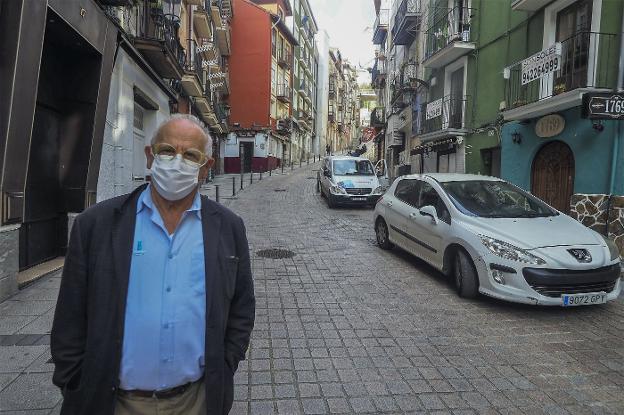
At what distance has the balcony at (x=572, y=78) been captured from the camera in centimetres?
991

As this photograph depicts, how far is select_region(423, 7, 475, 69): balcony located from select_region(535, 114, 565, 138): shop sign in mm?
5457

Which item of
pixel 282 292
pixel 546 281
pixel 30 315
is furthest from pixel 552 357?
pixel 30 315

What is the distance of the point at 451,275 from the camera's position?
21.6 ft

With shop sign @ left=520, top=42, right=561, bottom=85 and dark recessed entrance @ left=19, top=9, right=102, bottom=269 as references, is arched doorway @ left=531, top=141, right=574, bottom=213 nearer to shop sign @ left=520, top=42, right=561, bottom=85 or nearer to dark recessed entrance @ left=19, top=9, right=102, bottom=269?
shop sign @ left=520, top=42, right=561, bottom=85

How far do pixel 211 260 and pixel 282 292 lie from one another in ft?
14.5

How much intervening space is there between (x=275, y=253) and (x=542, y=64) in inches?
316

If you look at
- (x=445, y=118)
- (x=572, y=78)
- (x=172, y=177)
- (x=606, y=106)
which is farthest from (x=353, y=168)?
(x=172, y=177)

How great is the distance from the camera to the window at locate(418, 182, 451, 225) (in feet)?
22.4

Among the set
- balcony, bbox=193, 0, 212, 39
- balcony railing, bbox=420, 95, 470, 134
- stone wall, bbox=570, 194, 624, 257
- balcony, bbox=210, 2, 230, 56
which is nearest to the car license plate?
stone wall, bbox=570, 194, 624, 257

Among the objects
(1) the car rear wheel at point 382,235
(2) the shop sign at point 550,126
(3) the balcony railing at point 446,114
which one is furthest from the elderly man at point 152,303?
(3) the balcony railing at point 446,114

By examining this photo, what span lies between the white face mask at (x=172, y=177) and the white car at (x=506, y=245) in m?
4.53

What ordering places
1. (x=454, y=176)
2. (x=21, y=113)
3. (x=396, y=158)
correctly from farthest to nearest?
(x=396, y=158), (x=454, y=176), (x=21, y=113)

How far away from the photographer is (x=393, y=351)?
430 centimetres

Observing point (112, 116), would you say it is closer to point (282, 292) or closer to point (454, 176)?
point (282, 292)
